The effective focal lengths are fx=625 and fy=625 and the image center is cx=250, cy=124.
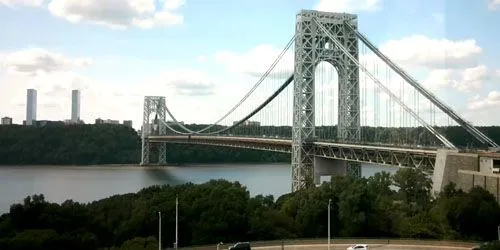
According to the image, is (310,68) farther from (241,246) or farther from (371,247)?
(241,246)

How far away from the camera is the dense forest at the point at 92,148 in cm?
6206

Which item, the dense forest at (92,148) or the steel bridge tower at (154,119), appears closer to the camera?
the dense forest at (92,148)

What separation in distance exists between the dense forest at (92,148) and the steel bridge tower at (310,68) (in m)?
17.5

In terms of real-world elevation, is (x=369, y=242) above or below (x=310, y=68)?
below

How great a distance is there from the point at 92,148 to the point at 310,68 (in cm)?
4310

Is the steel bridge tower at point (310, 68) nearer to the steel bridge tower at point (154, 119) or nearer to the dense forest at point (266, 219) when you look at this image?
the dense forest at point (266, 219)

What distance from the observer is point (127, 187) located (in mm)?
38531

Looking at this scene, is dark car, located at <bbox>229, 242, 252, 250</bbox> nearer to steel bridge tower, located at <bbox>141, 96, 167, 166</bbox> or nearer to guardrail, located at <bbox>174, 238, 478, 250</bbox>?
guardrail, located at <bbox>174, 238, 478, 250</bbox>

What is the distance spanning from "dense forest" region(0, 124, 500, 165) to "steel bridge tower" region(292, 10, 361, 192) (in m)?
17.5

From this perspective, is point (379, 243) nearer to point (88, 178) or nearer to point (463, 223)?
point (463, 223)

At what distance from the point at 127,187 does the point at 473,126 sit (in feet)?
73.7

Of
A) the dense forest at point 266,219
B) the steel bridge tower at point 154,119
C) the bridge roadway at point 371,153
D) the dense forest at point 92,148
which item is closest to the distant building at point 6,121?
the dense forest at point 92,148

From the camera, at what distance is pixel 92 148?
2724 inches

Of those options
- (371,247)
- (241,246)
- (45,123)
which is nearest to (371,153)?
(371,247)
